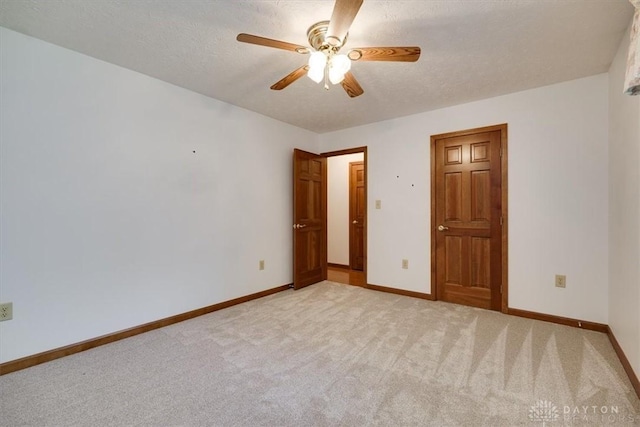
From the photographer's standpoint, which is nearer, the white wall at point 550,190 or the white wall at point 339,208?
the white wall at point 550,190

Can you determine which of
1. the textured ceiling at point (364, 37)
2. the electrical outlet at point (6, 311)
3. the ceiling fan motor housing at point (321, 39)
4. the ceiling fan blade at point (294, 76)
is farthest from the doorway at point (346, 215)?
the electrical outlet at point (6, 311)

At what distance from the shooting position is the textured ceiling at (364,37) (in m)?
1.71

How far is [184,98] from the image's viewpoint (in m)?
2.87

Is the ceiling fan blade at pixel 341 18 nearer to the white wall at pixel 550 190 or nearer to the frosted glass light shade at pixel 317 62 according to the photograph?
the frosted glass light shade at pixel 317 62

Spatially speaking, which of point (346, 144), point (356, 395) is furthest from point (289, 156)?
point (356, 395)

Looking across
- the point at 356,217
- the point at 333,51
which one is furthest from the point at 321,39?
the point at 356,217

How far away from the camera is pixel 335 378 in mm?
1856

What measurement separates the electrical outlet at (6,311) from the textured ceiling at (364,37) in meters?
1.88

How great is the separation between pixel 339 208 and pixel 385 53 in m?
4.02

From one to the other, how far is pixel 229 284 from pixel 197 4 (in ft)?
8.67

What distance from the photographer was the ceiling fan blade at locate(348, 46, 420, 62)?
1679mm

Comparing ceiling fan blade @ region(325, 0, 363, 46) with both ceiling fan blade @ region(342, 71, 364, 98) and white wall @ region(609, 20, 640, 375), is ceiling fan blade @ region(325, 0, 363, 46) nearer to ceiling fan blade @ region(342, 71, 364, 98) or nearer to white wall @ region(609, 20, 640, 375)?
ceiling fan blade @ region(342, 71, 364, 98)

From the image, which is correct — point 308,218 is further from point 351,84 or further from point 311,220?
point 351,84

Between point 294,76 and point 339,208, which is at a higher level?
point 294,76
